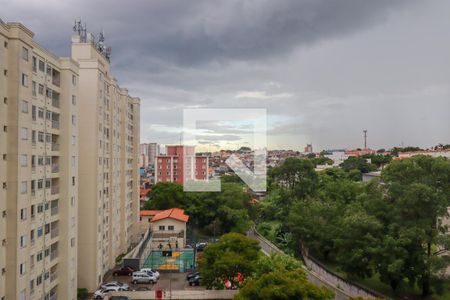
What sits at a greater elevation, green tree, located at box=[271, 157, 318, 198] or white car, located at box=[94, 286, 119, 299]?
green tree, located at box=[271, 157, 318, 198]

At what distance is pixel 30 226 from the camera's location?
9375 mm

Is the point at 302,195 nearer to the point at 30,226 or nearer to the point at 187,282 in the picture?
the point at 187,282

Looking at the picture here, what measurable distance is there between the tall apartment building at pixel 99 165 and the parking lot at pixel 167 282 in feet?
2.31

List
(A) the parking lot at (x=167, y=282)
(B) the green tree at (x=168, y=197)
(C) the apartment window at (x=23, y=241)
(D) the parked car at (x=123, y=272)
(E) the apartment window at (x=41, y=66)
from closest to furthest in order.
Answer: (C) the apartment window at (x=23, y=241)
(E) the apartment window at (x=41, y=66)
(A) the parking lot at (x=167, y=282)
(D) the parked car at (x=123, y=272)
(B) the green tree at (x=168, y=197)

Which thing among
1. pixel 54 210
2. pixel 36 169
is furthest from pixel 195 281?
pixel 36 169

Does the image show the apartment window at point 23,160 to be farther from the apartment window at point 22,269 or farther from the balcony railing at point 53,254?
the balcony railing at point 53,254

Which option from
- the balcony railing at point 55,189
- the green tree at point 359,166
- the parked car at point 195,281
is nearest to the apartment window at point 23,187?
the balcony railing at point 55,189

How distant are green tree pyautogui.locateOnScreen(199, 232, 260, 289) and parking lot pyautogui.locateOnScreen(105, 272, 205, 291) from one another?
1861 mm

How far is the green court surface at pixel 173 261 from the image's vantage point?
638 inches

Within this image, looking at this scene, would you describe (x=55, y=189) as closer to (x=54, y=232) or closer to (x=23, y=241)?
(x=54, y=232)

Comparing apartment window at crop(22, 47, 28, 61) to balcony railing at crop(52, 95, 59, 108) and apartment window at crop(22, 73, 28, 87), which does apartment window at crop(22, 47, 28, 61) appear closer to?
apartment window at crop(22, 73, 28, 87)

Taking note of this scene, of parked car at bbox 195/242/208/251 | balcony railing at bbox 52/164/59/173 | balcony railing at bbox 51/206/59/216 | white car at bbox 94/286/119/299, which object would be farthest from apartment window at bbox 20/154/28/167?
parked car at bbox 195/242/208/251

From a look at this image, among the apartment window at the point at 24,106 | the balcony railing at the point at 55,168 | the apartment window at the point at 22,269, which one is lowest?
the apartment window at the point at 22,269

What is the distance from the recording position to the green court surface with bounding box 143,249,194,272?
16.2 meters
